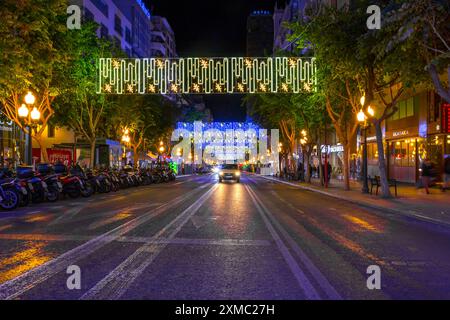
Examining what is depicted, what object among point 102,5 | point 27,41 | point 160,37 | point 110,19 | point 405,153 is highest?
point 160,37

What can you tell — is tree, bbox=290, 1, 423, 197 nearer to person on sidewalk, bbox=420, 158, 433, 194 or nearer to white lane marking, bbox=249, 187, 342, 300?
person on sidewalk, bbox=420, 158, 433, 194

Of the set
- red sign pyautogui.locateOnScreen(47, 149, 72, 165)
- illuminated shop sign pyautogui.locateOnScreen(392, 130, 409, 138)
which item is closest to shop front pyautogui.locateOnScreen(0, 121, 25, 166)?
red sign pyautogui.locateOnScreen(47, 149, 72, 165)

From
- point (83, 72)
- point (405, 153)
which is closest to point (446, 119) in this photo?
point (405, 153)

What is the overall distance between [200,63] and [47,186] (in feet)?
39.2

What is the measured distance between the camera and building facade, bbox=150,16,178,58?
339ft

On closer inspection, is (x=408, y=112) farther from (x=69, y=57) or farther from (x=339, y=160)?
(x=69, y=57)

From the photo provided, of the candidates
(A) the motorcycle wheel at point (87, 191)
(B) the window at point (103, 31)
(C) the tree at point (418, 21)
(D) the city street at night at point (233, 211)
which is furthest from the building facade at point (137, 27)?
(C) the tree at point (418, 21)

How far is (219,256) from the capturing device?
26.8 ft

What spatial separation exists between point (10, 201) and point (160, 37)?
9454 centimetres

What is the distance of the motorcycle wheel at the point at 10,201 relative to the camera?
16.0 meters

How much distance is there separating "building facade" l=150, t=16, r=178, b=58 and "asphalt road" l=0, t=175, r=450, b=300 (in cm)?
9290

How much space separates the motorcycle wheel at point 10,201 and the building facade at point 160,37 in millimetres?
88330

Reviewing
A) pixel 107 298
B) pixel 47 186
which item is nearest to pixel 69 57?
pixel 47 186

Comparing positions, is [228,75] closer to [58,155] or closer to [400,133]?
[400,133]
